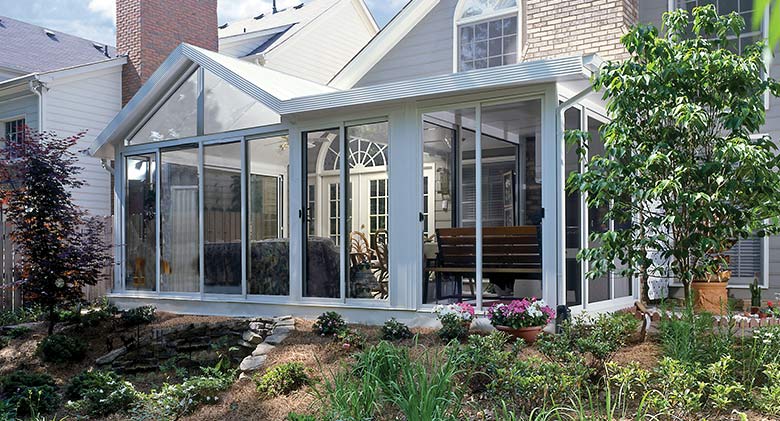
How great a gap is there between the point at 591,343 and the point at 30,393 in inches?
178

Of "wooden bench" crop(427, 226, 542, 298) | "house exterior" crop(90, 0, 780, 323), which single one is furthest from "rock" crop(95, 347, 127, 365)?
"wooden bench" crop(427, 226, 542, 298)

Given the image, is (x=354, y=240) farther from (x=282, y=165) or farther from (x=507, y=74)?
(x=507, y=74)

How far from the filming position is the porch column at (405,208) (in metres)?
7.41

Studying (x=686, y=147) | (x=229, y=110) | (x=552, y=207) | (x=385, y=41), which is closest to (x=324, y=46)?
(x=385, y=41)

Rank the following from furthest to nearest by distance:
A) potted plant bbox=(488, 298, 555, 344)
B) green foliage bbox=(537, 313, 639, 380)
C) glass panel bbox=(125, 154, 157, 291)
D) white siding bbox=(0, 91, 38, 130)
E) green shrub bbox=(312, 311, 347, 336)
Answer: white siding bbox=(0, 91, 38, 130)
glass panel bbox=(125, 154, 157, 291)
green shrub bbox=(312, 311, 347, 336)
potted plant bbox=(488, 298, 555, 344)
green foliage bbox=(537, 313, 639, 380)

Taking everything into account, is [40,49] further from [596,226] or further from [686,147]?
[686,147]

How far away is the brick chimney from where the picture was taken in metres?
15.0

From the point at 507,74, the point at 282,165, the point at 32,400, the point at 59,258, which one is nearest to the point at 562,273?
the point at 507,74

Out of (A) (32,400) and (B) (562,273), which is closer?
(A) (32,400)

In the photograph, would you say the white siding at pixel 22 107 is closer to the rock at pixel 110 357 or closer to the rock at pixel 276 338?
the rock at pixel 110 357

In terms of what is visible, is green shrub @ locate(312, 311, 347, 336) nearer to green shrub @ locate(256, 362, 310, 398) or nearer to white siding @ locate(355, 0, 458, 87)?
green shrub @ locate(256, 362, 310, 398)

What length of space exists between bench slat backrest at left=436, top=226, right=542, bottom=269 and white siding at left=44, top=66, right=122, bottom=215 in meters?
9.53

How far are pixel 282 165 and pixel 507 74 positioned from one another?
323 cm

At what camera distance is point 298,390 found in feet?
17.4
